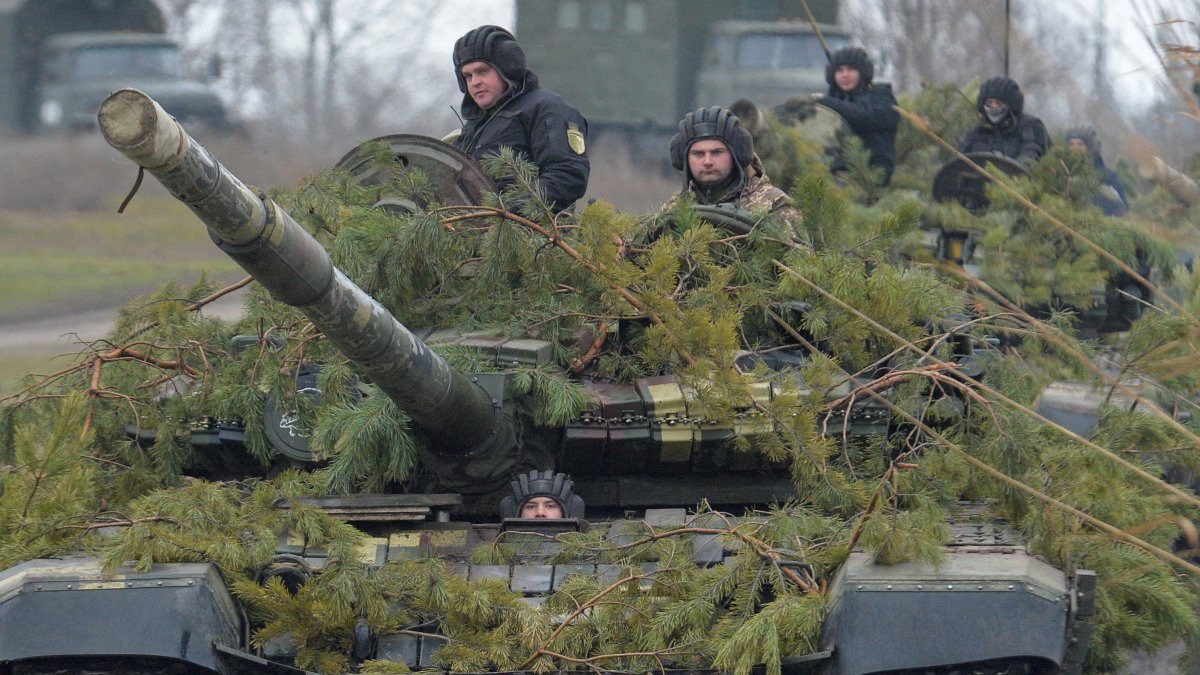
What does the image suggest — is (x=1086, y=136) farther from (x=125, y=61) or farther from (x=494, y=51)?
(x=125, y=61)

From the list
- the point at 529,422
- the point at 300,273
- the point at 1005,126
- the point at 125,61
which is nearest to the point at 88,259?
the point at 125,61

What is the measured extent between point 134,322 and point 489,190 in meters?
1.61

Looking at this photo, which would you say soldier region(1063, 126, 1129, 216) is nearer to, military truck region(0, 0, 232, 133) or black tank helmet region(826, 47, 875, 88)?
black tank helmet region(826, 47, 875, 88)

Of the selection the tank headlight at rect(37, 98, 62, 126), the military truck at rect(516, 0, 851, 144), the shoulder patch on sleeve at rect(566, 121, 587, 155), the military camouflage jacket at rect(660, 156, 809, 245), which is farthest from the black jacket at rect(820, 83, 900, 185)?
the military truck at rect(516, 0, 851, 144)

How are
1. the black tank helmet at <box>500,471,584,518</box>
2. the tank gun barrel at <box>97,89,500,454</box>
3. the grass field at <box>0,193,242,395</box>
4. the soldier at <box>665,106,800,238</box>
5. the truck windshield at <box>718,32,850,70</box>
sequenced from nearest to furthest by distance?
the tank gun barrel at <box>97,89,500,454</box> → the black tank helmet at <box>500,471,584,518</box> → the soldier at <box>665,106,800,238</box> → the grass field at <box>0,193,242,395</box> → the truck windshield at <box>718,32,850,70</box>

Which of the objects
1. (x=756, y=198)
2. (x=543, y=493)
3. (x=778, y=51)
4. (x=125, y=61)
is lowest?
(x=543, y=493)

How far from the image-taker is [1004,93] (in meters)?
13.2

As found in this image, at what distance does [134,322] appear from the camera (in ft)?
27.6

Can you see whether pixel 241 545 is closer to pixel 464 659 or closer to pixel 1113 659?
pixel 464 659

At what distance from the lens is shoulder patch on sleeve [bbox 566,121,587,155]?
887 cm

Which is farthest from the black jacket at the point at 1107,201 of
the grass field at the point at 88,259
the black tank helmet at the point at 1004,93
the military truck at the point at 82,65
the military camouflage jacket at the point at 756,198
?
the military truck at the point at 82,65

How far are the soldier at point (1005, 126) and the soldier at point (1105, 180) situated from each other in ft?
0.77

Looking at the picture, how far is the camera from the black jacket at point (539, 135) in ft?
28.8

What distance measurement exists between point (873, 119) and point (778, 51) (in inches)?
401
